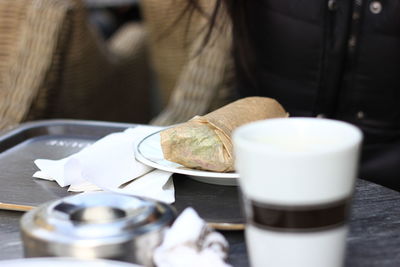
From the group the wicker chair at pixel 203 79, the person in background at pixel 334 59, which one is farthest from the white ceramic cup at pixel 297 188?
the wicker chair at pixel 203 79

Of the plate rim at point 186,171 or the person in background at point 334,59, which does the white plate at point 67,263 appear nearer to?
the plate rim at point 186,171

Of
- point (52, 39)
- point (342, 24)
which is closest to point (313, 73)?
point (342, 24)

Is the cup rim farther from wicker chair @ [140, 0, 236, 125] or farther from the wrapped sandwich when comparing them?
wicker chair @ [140, 0, 236, 125]

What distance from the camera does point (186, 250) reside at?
0.46 metres

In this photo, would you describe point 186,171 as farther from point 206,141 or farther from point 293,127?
point 293,127

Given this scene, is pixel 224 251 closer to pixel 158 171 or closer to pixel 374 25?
pixel 158 171

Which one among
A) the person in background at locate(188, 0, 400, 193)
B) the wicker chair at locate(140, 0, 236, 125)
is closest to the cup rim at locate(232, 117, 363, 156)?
the person in background at locate(188, 0, 400, 193)

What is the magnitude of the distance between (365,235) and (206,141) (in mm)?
185

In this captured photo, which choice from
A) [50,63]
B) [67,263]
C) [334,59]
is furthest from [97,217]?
[50,63]

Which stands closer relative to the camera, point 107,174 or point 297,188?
point 297,188

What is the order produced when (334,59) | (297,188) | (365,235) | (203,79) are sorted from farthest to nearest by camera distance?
1. (203,79)
2. (334,59)
3. (365,235)
4. (297,188)

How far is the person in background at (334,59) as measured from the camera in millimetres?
1168

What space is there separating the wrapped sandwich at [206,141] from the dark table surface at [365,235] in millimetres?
97

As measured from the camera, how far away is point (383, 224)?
0.57 m
